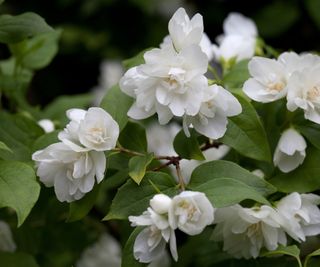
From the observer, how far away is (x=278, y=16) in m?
2.97

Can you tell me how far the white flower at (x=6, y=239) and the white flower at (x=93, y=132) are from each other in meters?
0.36

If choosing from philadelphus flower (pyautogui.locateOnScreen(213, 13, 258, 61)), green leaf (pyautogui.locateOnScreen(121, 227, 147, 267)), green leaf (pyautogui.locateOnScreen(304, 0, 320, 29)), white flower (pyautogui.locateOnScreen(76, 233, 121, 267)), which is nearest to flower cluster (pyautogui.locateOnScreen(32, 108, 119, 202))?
green leaf (pyautogui.locateOnScreen(121, 227, 147, 267))

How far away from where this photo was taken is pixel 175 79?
1192mm

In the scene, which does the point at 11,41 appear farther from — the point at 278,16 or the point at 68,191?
the point at 278,16

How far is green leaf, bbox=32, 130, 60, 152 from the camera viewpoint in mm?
1377

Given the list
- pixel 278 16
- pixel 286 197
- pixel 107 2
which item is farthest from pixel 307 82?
pixel 107 2

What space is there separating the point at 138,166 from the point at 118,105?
155 mm

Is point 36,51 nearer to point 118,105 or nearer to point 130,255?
point 118,105

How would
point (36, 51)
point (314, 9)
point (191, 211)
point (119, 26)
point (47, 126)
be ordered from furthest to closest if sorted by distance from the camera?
point (119, 26) < point (314, 9) < point (36, 51) < point (47, 126) < point (191, 211)

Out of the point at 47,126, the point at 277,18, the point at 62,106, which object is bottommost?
the point at 277,18

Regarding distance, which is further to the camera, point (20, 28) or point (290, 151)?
point (20, 28)

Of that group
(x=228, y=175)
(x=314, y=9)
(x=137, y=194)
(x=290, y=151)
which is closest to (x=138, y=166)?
(x=137, y=194)

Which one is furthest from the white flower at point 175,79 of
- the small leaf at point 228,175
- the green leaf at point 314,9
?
the green leaf at point 314,9

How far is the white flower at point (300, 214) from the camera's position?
126 cm
